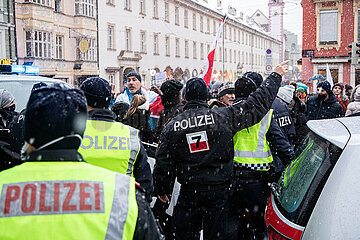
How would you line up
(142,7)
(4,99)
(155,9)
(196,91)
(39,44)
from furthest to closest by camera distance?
(155,9)
(142,7)
(39,44)
(4,99)
(196,91)

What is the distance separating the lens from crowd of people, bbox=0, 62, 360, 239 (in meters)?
1.51

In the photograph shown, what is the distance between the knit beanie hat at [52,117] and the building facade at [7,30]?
2374cm

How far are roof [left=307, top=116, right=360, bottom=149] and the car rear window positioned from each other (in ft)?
0.12

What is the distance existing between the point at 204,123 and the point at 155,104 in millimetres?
3345

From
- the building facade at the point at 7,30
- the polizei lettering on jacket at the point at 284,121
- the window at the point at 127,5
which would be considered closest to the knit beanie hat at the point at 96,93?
the polizei lettering on jacket at the point at 284,121

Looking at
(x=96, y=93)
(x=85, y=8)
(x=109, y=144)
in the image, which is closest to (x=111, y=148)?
(x=109, y=144)

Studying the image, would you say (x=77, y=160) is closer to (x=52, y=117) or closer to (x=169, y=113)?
(x=52, y=117)

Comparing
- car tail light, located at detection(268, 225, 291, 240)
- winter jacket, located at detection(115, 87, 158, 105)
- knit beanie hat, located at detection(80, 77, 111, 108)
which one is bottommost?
car tail light, located at detection(268, 225, 291, 240)

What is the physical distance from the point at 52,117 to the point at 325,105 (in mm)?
6892

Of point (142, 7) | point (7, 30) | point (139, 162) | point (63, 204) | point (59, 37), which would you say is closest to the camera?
point (63, 204)

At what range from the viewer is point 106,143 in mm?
2906

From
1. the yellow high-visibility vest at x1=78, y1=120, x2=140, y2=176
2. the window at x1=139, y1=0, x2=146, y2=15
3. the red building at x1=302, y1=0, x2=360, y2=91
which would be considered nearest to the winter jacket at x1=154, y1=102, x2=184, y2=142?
the yellow high-visibility vest at x1=78, y1=120, x2=140, y2=176

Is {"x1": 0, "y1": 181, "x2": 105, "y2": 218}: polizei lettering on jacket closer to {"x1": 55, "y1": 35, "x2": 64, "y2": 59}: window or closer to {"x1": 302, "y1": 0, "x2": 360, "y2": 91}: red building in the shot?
{"x1": 302, "y1": 0, "x2": 360, "y2": 91}: red building

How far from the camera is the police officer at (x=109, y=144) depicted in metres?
2.89
